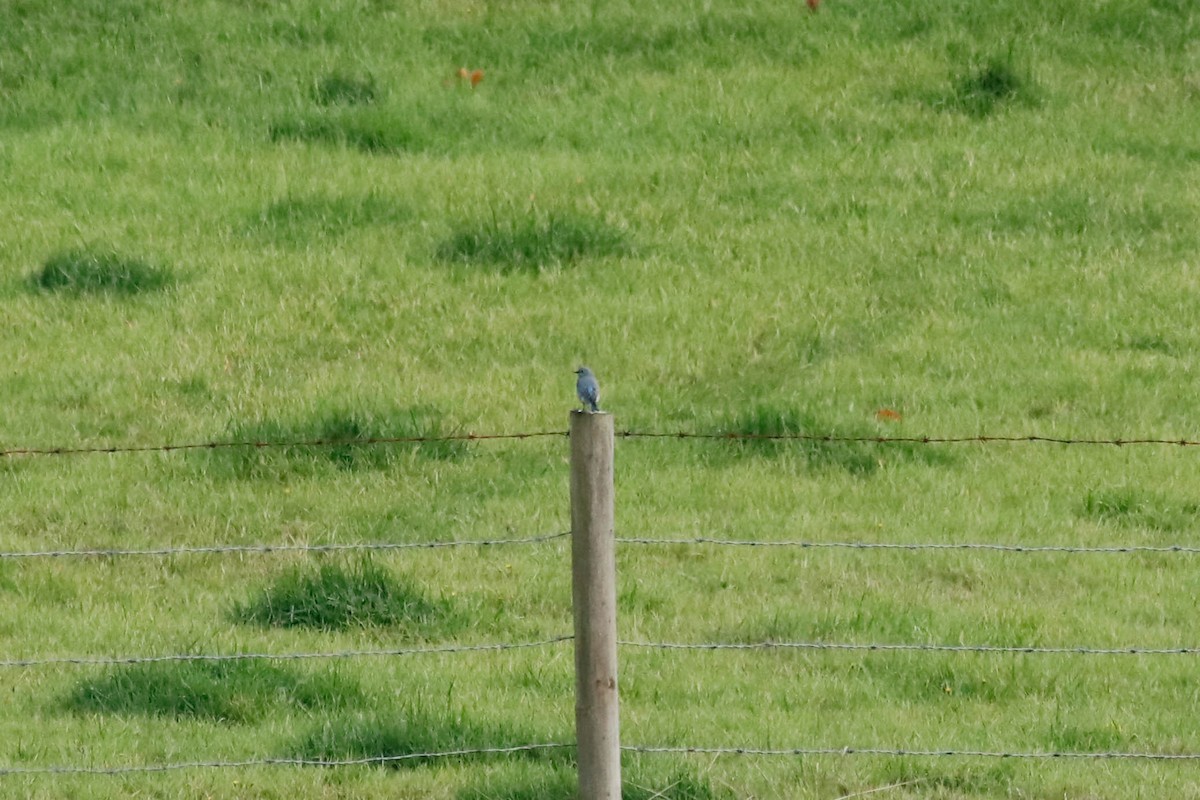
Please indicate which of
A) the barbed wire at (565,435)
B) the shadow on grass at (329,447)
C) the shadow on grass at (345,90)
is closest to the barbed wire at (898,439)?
the barbed wire at (565,435)

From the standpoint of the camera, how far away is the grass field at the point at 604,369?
7.02 m

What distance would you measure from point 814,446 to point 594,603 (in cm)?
462

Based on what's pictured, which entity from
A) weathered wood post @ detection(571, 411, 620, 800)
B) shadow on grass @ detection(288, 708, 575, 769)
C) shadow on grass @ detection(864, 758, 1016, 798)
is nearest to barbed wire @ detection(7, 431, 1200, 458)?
weathered wood post @ detection(571, 411, 620, 800)

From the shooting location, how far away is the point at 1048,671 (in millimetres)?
7445

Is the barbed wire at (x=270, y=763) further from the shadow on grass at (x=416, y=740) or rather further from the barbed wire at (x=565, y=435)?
the barbed wire at (x=565, y=435)

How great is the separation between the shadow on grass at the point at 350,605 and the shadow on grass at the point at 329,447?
1528 millimetres

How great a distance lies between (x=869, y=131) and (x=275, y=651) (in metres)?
7.90

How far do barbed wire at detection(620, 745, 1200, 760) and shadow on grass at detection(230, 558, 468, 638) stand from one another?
161 centimetres

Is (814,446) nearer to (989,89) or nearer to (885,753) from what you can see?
(885,753)

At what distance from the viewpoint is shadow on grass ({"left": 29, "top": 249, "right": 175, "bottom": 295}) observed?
11695 millimetres

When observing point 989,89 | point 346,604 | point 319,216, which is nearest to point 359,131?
point 319,216

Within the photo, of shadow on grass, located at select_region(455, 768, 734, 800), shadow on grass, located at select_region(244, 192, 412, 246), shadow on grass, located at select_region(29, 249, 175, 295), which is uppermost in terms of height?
shadow on grass, located at select_region(244, 192, 412, 246)

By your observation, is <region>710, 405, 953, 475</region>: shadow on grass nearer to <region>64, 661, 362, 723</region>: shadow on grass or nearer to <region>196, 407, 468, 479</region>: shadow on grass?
<region>196, 407, 468, 479</region>: shadow on grass

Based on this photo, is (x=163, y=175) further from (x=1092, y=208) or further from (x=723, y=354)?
(x=1092, y=208)
